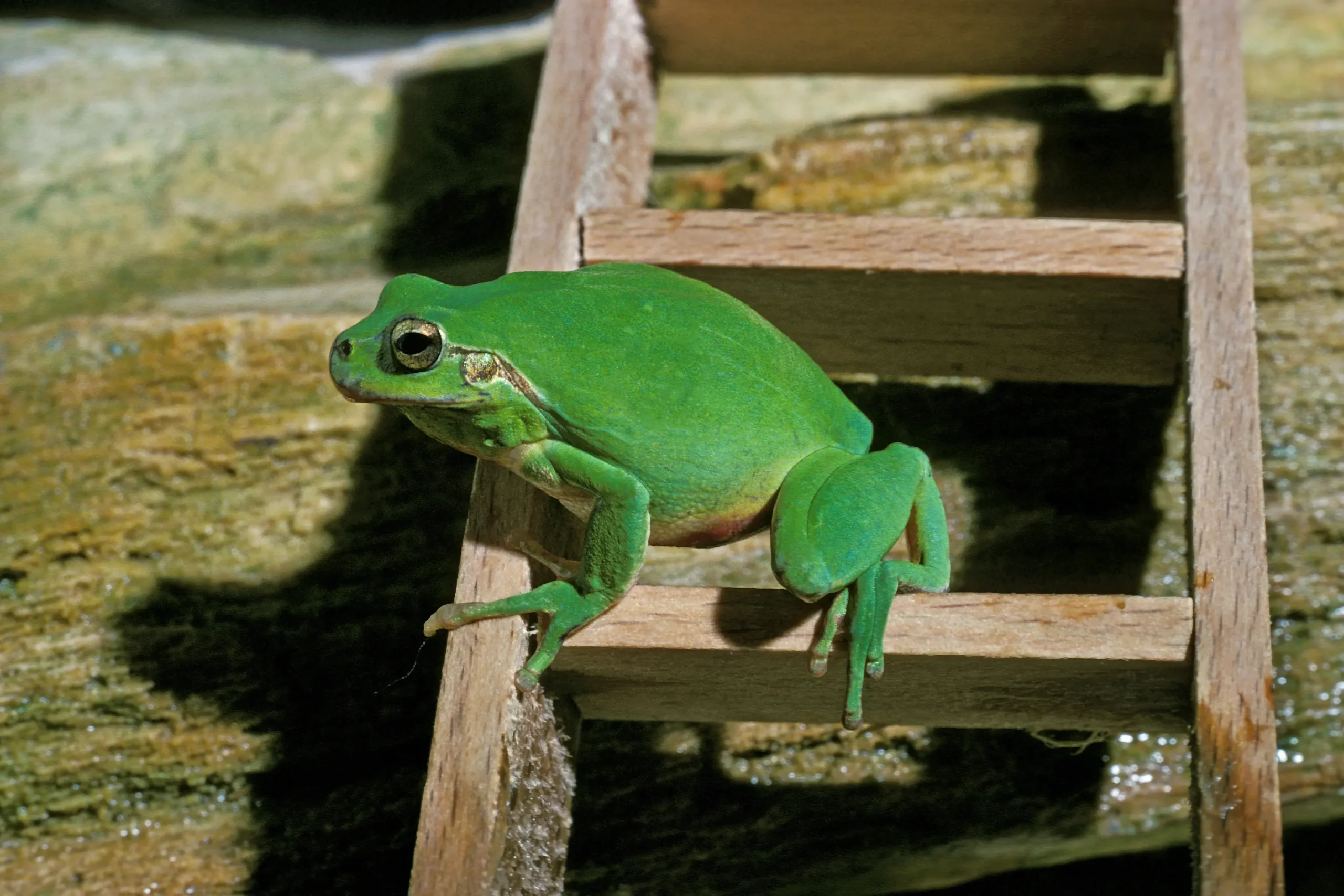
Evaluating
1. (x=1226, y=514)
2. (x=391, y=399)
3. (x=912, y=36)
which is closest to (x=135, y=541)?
(x=391, y=399)

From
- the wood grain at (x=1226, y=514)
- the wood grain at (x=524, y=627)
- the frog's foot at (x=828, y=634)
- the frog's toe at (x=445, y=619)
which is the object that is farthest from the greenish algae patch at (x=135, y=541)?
the wood grain at (x=1226, y=514)

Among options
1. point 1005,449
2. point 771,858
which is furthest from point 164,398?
point 1005,449

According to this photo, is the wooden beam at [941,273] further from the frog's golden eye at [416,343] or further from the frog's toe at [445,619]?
the frog's toe at [445,619]

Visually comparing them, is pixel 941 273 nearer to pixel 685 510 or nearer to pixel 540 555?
pixel 685 510

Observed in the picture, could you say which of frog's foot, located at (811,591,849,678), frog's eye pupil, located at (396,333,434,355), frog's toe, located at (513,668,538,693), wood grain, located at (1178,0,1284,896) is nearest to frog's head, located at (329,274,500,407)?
frog's eye pupil, located at (396,333,434,355)

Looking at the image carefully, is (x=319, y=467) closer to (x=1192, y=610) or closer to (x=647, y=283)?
(x=647, y=283)

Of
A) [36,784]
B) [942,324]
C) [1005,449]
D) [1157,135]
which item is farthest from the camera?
[1157,135]
